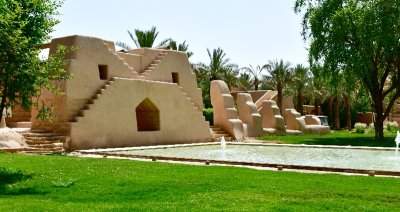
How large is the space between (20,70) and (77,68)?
11087mm

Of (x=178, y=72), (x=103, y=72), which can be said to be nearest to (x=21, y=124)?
(x=103, y=72)

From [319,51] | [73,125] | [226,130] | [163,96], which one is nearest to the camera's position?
[73,125]

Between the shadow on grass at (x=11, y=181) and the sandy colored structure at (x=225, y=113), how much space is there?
17746 millimetres

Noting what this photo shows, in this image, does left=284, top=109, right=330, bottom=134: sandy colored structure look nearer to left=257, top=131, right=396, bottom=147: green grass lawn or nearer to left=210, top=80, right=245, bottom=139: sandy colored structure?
left=257, top=131, right=396, bottom=147: green grass lawn

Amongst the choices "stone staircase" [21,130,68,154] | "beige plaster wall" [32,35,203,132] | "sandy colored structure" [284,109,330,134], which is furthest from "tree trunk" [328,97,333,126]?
"stone staircase" [21,130,68,154]

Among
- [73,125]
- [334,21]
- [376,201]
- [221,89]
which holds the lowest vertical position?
[376,201]

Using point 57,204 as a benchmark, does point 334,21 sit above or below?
above

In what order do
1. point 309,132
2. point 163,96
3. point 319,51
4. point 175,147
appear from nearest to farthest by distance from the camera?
point 175,147 → point 163,96 → point 319,51 → point 309,132

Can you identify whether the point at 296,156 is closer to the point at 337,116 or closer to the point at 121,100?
the point at 121,100

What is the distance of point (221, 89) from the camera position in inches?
1134

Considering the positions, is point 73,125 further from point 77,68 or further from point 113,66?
point 113,66

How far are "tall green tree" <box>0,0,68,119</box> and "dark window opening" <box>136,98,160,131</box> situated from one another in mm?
12966

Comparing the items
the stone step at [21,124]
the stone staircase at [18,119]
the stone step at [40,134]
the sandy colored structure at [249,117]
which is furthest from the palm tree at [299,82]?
the stone step at [40,134]

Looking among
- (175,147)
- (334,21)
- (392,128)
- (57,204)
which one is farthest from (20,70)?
(392,128)
